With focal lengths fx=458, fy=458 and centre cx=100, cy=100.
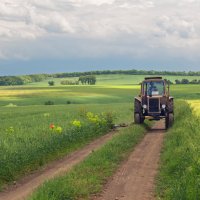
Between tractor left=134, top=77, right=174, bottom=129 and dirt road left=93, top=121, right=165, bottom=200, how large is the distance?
10312mm

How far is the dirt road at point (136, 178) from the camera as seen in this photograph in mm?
11904

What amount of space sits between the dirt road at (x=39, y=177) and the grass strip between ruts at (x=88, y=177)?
81 centimetres

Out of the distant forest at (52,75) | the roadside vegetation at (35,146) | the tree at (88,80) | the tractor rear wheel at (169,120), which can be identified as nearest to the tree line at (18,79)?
the distant forest at (52,75)

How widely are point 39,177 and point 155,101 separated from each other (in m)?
16.8

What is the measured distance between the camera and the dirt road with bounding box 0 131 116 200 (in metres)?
13.0

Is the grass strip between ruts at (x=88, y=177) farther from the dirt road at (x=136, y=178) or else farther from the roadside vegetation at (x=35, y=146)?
the roadside vegetation at (x=35, y=146)

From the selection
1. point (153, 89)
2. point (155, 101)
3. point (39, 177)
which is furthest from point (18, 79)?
point (39, 177)

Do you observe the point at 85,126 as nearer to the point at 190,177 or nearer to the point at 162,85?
the point at 162,85

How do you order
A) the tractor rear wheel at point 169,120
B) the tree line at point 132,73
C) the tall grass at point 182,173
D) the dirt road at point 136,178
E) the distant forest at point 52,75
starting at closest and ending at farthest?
the tall grass at point 182,173 < the dirt road at point 136,178 < the tractor rear wheel at point 169,120 < the distant forest at point 52,75 < the tree line at point 132,73

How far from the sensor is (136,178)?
1406 cm

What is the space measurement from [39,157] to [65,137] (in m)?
4.19

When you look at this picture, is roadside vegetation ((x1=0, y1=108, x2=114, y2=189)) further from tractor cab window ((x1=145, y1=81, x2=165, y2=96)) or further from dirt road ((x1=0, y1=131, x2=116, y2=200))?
tractor cab window ((x1=145, y1=81, x2=165, y2=96))

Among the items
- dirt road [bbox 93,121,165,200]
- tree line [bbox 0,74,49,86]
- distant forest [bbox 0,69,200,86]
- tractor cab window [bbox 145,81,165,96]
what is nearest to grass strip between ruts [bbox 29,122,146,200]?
dirt road [bbox 93,121,165,200]

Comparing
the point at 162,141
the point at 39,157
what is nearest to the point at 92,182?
the point at 39,157
